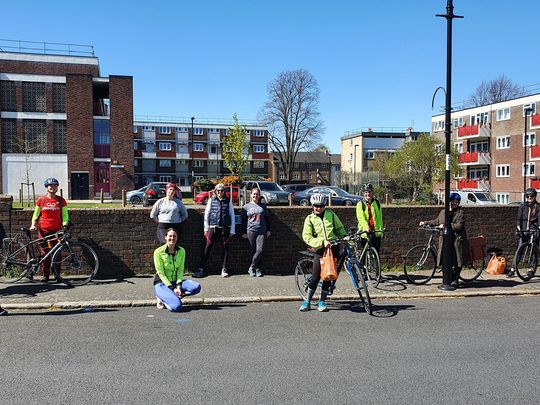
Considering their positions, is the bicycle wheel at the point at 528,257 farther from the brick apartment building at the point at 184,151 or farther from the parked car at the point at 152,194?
the brick apartment building at the point at 184,151

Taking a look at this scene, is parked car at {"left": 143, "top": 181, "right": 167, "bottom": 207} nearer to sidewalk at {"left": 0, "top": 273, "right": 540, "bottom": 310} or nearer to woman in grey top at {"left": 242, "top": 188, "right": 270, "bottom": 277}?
woman in grey top at {"left": 242, "top": 188, "right": 270, "bottom": 277}

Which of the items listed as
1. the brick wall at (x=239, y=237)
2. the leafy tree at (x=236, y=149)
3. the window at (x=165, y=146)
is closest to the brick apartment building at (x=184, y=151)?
the window at (x=165, y=146)

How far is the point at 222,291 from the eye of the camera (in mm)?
8586

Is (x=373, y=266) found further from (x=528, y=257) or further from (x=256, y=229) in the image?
(x=528, y=257)

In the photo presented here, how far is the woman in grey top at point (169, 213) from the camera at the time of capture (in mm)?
8992

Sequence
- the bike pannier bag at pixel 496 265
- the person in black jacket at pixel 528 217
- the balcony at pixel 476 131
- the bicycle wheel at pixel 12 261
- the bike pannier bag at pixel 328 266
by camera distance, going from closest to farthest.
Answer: the bike pannier bag at pixel 328 266 → the bicycle wheel at pixel 12 261 → the person in black jacket at pixel 528 217 → the bike pannier bag at pixel 496 265 → the balcony at pixel 476 131

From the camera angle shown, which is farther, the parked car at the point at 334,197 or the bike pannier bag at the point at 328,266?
the parked car at the point at 334,197

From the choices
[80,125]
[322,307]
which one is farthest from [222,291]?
[80,125]

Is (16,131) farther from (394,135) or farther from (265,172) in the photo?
(394,135)

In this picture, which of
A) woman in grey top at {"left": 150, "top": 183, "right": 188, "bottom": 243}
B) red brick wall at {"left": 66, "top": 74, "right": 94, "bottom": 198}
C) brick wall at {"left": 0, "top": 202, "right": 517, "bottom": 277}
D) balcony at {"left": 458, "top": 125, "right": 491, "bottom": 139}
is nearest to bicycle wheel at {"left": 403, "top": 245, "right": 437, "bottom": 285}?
brick wall at {"left": 0, "top": 202, "right": 517, "bottom": 277}

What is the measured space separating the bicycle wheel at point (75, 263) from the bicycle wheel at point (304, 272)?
3.77 m

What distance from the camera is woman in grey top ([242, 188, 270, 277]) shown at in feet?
32.3

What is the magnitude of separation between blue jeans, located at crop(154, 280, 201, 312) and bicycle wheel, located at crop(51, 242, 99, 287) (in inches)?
92.1

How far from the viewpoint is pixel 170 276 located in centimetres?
731
